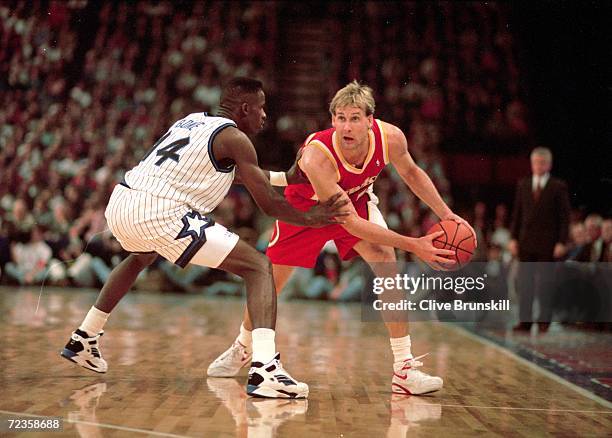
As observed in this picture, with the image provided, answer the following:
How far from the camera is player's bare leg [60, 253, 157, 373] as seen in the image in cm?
468

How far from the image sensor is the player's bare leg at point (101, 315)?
4676mm

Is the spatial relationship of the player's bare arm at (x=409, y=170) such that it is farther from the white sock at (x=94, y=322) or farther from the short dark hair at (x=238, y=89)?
the white sock at (x=94, y=322)

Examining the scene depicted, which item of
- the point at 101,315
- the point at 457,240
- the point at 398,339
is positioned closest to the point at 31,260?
the point at 101,315

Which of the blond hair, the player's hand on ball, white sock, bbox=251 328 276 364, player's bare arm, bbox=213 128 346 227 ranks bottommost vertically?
white sock, bbox=251 328 276 364

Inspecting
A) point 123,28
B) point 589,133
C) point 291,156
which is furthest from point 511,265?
point 123,28

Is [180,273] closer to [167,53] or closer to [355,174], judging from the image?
[167,53]

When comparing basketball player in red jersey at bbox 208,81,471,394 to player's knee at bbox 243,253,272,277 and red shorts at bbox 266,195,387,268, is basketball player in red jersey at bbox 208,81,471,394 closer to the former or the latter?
red shorts at bbox 266,195,387,268

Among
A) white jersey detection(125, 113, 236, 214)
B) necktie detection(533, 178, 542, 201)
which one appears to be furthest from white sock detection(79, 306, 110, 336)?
necktie detection(533, 178, 542, 201)

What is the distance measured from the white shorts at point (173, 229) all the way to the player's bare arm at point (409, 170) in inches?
40.8

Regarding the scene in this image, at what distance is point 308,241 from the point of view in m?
4.90

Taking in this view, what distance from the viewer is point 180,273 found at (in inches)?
474

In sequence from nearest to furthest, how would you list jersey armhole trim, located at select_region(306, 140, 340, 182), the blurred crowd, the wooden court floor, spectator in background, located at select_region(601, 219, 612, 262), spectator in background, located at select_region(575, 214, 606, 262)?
the wooden court floor < jersey armhole trim, located at select_region(306, 140, 340, 182) < spectator in background, located at select_region(601, 219, 612, 262) < spectator in background, located at select_region(575, 214, 606, 262) < the blurred crowd

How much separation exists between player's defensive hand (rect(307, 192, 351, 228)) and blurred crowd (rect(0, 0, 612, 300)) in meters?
5.97

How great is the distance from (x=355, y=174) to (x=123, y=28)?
10.9m
